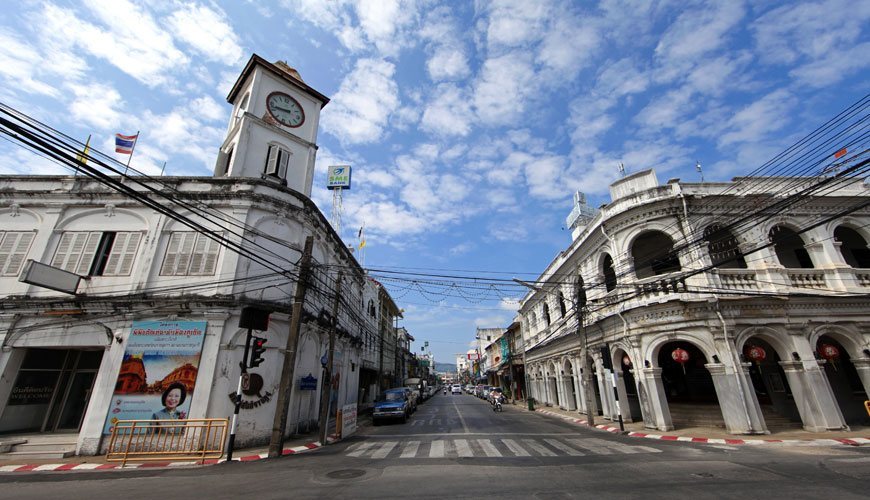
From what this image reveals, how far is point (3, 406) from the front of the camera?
13852mm

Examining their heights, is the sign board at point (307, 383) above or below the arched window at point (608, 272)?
below

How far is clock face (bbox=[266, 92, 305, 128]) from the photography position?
20.5 meters

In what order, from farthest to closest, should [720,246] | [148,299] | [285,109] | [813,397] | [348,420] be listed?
1. [285,109]
2. [720,246]
3. [348,420]
4. [813,397]
5. [148,299]

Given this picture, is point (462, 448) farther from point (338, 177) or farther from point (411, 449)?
point (338, 177)

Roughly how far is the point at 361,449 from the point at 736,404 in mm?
15116

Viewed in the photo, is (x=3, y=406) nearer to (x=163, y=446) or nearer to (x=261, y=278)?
(x=163, y=446)

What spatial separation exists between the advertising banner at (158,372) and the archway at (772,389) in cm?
2304

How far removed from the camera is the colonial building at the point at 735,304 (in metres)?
15.1

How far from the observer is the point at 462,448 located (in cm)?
1236

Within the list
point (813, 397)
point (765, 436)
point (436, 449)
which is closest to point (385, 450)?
point (436, 449)

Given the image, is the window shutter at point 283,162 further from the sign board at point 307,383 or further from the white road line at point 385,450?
the white road line at point 385,450

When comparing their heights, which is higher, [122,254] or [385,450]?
[122,254]

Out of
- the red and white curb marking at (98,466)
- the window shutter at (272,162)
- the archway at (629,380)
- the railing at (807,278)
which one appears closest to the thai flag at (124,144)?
the window shutter at (272,162)

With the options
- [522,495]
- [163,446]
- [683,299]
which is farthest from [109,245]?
[683,299]
